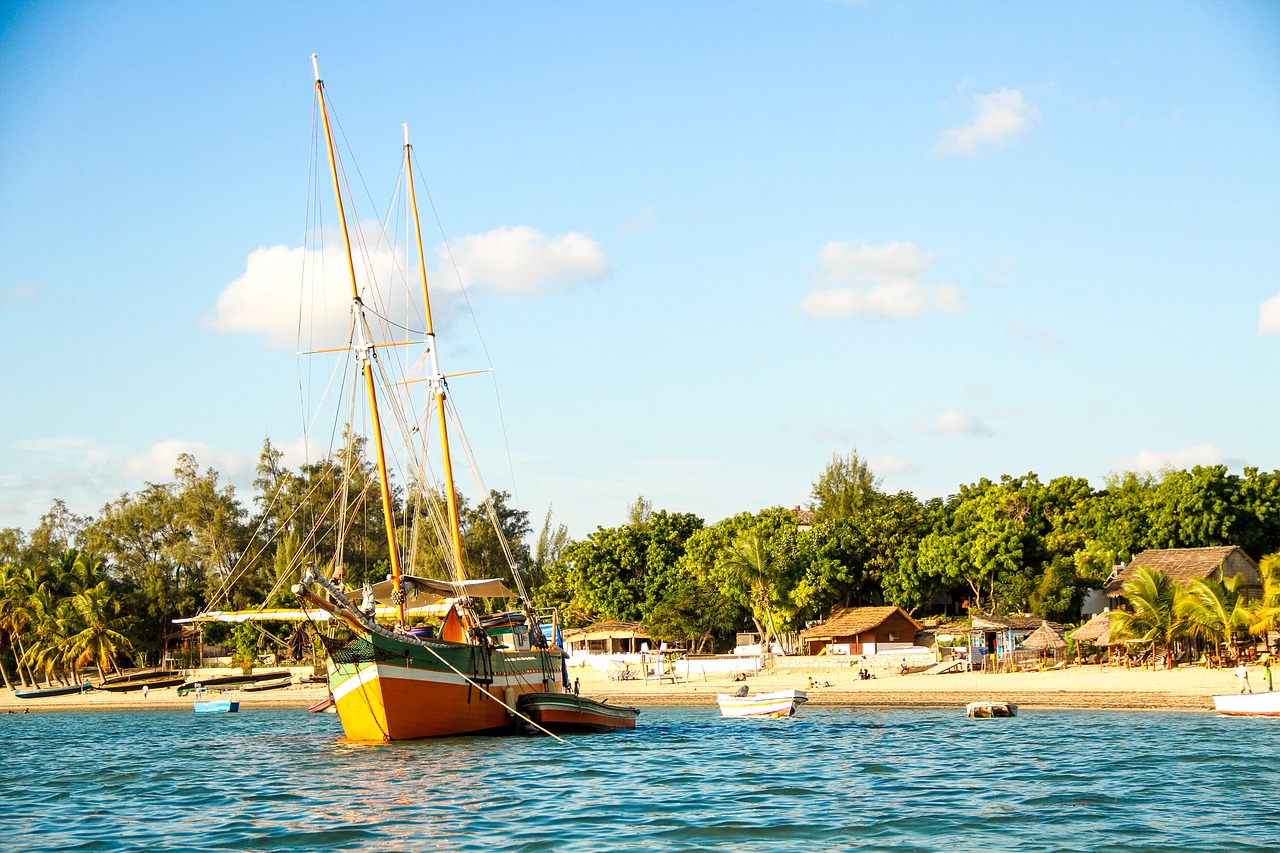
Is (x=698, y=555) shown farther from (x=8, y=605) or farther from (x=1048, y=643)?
(x=8, y=605)

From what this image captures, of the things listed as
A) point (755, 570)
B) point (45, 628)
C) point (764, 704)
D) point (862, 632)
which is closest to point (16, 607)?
point (45, 628)

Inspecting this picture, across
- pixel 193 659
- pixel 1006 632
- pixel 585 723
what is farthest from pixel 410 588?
pixel 193 659

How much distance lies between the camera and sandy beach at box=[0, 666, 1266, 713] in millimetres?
46781

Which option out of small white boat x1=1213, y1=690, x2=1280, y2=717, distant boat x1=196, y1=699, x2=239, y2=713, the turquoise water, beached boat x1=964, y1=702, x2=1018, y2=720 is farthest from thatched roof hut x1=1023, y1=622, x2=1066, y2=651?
distant boat x1=196, y1=699, x2=239, y2=713

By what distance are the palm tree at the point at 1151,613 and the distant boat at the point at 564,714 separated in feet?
83.8

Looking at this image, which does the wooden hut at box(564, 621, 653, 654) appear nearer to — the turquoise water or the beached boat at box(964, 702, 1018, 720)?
the beached boat at box(964, 702, 1018, 720)

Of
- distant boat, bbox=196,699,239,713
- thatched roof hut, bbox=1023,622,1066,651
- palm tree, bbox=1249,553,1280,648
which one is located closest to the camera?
palm tree, bbox=1249,553,1280,648

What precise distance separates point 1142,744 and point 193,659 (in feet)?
243

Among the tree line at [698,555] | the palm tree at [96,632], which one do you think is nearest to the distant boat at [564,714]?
the tree line at [698,555]

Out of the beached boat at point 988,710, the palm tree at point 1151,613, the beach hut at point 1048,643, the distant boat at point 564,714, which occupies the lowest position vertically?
the beached boat at point 988,710

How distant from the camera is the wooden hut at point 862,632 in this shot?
6869cm

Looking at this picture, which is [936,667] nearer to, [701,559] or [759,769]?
[701,559]

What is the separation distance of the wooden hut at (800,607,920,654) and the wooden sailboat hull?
32.7 metres

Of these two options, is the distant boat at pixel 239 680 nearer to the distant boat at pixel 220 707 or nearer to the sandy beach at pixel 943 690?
the sandy beach at pixel 943 690
